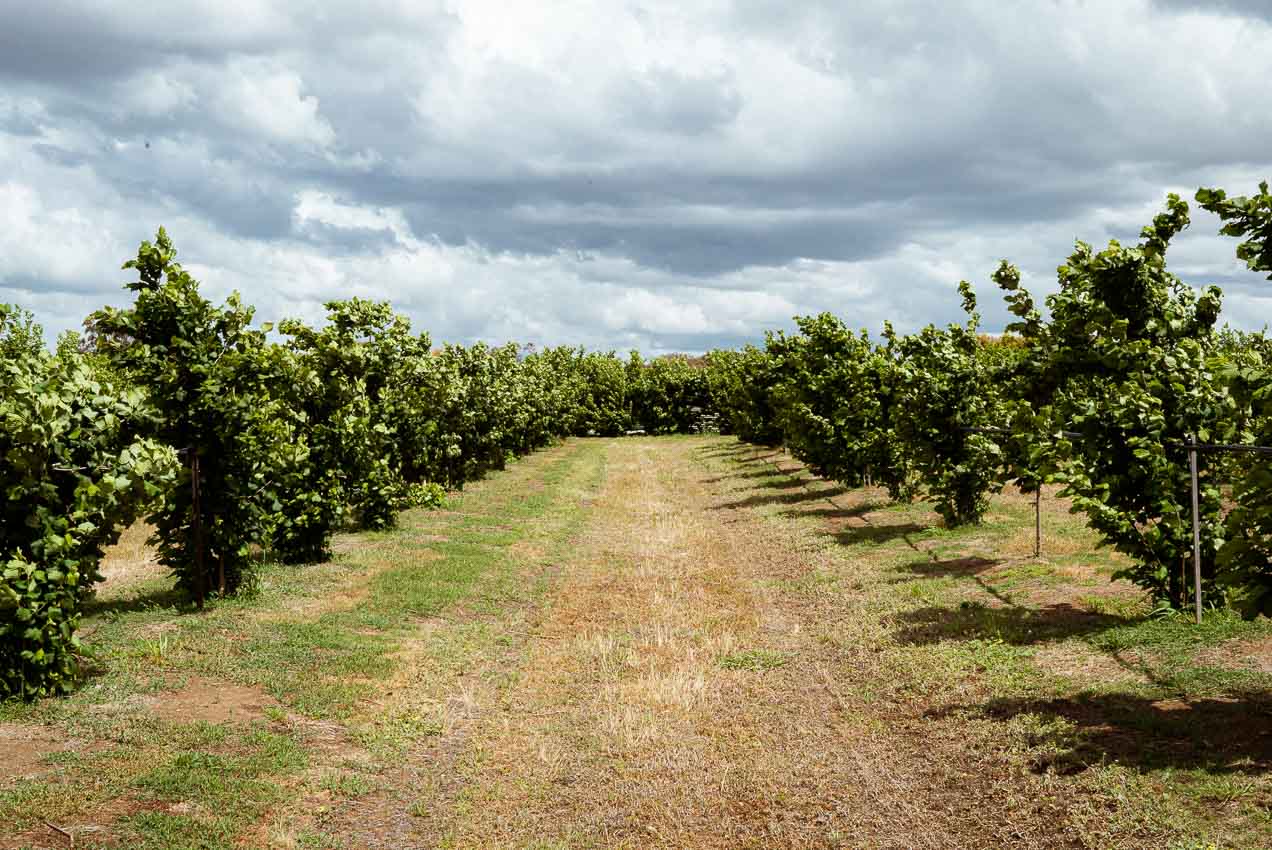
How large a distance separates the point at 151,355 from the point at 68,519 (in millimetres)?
4150

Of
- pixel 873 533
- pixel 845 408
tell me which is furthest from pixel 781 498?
pixel 873 533

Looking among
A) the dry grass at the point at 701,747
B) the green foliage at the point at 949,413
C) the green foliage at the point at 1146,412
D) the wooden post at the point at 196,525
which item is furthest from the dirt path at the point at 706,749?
the green foliage at the point at 949,413

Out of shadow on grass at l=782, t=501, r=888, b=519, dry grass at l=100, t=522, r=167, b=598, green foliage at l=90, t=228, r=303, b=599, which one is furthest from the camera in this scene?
shadow on grass at l=782, t=501, r=888, b=519

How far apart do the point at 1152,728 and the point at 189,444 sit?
1170cm

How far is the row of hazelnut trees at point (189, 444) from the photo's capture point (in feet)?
29.6

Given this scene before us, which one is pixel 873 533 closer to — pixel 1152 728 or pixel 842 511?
pixel 842 511

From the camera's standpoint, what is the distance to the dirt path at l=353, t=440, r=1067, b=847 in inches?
272

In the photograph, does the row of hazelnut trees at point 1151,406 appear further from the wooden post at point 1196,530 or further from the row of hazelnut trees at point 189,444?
the row of hazelnut trees at point 189,444

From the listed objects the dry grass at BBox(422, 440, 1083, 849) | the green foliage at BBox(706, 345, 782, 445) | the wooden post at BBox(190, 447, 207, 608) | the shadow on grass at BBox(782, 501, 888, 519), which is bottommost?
the dry grass at BBox(422, 440, 1083, 849)

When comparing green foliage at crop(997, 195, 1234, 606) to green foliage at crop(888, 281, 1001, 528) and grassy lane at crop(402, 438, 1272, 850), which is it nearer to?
grassy lane at crop(402, 438, 1272, 850)

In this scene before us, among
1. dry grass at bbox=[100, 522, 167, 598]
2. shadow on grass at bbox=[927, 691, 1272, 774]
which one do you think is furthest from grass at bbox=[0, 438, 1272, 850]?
dry grass at bbox=[100, 522, 167, 598]

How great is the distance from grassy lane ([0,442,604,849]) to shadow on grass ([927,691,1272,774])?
5466 millimetres

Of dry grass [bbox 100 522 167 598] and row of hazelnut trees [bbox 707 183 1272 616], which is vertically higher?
row of hazelnut trees [bbox 707 183 1272 616]

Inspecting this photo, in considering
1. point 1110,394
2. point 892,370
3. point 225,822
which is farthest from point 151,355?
point 892,370
